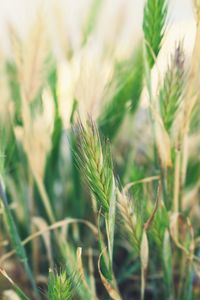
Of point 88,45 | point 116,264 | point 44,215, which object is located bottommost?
point 116,264

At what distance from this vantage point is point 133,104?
2.80 ft

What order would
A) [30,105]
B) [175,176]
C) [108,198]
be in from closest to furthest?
[108,198] → [175,176] → [30,105]

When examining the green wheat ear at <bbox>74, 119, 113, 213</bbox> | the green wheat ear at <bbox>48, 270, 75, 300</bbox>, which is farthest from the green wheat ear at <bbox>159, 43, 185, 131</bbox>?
the green wheat ear at <bbox>48, 270, 75, 300</bbox>

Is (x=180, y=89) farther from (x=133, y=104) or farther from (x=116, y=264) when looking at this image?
(x=116, y=264)

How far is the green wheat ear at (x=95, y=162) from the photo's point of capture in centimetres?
48

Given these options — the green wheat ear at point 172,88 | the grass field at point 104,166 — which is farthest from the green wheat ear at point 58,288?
the green wheat ear at point 172,88

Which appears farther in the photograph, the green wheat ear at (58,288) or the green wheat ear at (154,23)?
the green wheat ear at (154,23)

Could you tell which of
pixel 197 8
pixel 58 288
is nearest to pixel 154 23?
pixel 197 8

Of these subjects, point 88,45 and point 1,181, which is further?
point 88,45

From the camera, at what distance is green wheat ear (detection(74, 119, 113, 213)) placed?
477 mm

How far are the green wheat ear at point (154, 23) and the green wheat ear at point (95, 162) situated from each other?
16 cm

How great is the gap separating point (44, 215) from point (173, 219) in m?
0.33

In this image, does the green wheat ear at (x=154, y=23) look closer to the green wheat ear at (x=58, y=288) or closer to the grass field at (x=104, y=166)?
the grass field at (x=104, y=166)

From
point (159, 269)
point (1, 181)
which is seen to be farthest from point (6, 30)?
point (159, 269)
